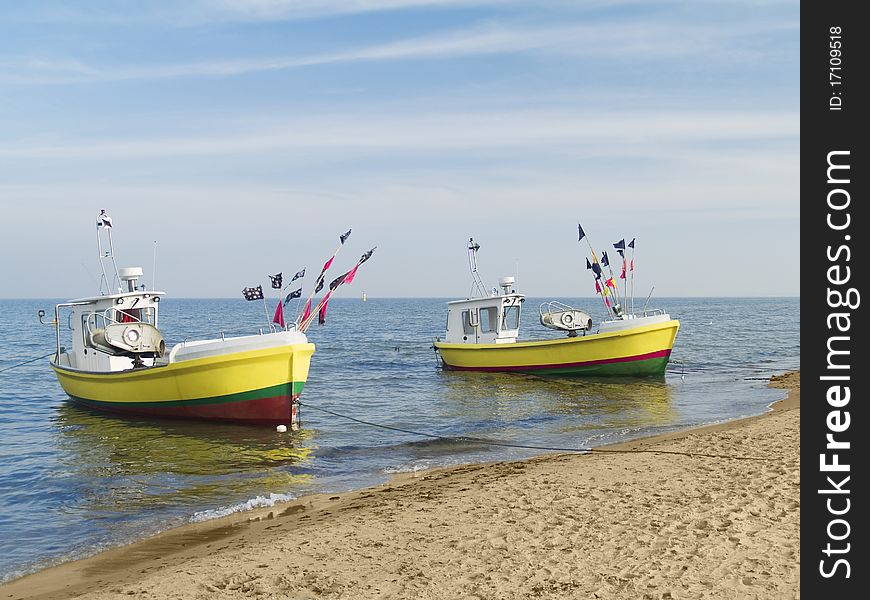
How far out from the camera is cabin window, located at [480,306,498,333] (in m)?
28.1

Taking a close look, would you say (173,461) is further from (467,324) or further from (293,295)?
(467,324)

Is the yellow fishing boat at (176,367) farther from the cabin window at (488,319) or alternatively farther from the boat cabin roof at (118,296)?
the cabin window at (488,319)

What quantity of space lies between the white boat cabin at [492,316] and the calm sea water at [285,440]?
5.29ft

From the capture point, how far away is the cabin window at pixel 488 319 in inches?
1107

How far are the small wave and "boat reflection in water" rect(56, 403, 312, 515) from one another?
0.39 m

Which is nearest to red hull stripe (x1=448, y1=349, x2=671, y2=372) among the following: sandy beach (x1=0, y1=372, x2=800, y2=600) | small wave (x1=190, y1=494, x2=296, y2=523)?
sandy beach (x1=0, y1=372, x2=800, y2=600)

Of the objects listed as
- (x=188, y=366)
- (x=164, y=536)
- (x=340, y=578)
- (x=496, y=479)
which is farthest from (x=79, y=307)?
(x=340, y=578)

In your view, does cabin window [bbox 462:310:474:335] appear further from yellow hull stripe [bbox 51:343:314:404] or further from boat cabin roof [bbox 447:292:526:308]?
yellow hull stripe [bbox 51:343:314:404]

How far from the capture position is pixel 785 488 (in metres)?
9.06

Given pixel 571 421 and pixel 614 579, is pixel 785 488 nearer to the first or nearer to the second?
pixel 614 579

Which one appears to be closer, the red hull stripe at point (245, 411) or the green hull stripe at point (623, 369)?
the red hull stripe at point (245, 411)

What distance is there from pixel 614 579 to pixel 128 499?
8.05 meters

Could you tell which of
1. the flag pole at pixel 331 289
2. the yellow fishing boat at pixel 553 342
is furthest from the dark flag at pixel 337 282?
the yellow fishing boat at pixel 553 342

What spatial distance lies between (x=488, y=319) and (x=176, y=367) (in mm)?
13799
